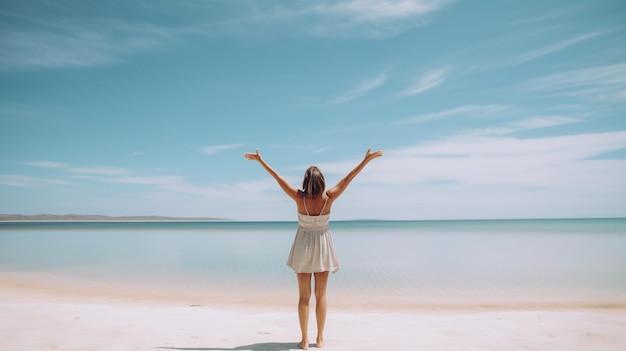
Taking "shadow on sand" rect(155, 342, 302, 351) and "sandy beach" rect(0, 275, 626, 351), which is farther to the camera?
"sandy beach" rect(0, 275, 626, 351)

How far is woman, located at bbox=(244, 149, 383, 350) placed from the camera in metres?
4.42

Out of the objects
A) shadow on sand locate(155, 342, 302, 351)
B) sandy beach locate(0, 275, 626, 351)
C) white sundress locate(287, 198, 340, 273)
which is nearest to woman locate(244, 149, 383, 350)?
white sundress locate(287, 198, 340, 273)

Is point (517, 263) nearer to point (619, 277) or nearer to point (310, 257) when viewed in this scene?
point (619, 277)

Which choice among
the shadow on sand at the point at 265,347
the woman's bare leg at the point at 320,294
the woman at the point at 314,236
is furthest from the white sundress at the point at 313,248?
the shadow on sand at the point at 265,347

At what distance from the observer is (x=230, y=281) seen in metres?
12.2

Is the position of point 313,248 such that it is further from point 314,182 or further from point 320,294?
point 314,182

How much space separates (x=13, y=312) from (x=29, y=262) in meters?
12.9

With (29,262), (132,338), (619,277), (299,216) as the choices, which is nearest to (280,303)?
(132,338)

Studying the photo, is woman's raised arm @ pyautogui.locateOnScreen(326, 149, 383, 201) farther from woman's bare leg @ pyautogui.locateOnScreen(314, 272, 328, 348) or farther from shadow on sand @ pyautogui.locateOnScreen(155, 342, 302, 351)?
shadow on sand @ pyautogui.locateOnScreen(155, 342, 302, 351)

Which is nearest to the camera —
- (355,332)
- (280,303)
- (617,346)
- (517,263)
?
(617,346)

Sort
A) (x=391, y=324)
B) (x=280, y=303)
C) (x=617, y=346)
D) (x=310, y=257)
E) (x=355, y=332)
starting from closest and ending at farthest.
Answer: (x=310, y=257), (x=617, y=346), (x=355, y=332), (x=391, y=324), (x=280, y=303)

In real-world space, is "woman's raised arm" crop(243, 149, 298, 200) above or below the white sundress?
above

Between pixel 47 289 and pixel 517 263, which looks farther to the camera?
pixel 517 263

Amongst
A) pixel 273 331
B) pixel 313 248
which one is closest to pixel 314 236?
pixel 313 248
